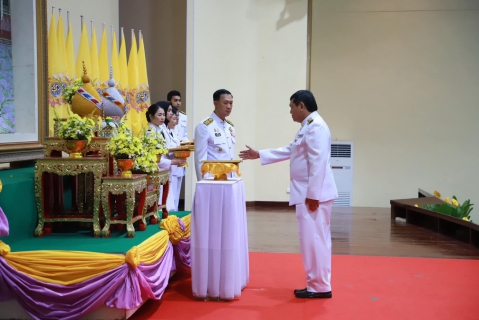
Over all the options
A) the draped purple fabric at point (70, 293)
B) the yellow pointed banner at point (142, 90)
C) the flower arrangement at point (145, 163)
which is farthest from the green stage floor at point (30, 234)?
the yellow pointed banner at point (142, 90)

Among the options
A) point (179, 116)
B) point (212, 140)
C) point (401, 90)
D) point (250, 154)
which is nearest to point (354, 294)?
point (250, 154)

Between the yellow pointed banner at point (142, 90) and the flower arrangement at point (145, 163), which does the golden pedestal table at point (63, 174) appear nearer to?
the flower arrangement at point (145, 163)

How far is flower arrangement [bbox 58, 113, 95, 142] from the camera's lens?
3.35 metres

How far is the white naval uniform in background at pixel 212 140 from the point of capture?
4.32 metres

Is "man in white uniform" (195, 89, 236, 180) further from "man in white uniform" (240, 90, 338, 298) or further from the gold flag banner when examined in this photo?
the gold flag banner

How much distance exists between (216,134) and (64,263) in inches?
73.8

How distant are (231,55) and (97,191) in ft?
17.1

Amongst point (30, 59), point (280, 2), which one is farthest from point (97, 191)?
point (280, 2)

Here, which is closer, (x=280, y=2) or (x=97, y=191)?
(x=97, y=191)

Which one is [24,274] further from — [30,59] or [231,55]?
[231,55]

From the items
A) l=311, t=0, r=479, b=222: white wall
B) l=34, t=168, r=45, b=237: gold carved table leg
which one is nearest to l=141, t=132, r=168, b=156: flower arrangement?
l=34, t=168, r=45, b=237: gold carved table leg

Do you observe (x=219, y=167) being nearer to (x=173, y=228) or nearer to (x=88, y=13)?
(x=173, y=228)

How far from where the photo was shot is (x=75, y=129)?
11.0 ft

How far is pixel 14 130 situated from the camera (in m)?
3.98
